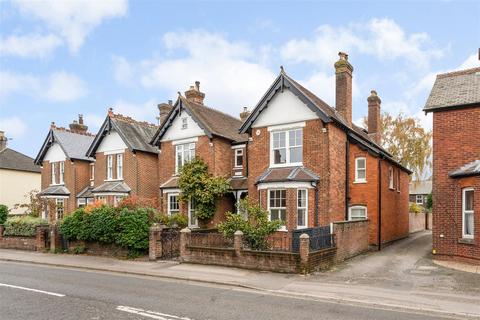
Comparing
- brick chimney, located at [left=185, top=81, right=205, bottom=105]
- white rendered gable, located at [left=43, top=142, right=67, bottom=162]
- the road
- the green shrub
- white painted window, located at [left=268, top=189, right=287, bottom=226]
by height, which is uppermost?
brick chimney, located at [left=185, top=81, right=205, bottom=105]

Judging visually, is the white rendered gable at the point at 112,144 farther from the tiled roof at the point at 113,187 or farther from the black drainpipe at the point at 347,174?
the black drainpipe at the point at 347,174

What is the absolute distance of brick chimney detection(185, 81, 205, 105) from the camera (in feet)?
93.5

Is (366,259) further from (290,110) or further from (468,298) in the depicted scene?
(290,110)

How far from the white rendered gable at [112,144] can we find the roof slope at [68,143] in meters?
3.10

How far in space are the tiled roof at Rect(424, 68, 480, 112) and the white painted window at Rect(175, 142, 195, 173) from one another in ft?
46.2

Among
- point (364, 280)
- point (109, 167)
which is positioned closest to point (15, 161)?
point (109, 167)

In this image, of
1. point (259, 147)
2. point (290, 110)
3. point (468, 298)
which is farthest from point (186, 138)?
point (468, 298)

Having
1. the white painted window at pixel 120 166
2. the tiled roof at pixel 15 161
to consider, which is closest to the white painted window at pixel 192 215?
the white painted window at pixel 120 166

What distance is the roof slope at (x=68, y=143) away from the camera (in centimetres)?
3247

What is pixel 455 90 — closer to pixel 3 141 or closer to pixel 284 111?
pixel 284 111

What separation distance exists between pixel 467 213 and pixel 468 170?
1810mm

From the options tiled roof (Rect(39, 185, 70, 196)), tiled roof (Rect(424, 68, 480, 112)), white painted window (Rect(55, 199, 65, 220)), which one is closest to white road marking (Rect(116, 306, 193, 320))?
tiled roof (Rect(424, 68, 480, 112))

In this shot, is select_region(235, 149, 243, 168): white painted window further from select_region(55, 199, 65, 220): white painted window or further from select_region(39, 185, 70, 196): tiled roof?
select_region(55, 199, 65, 220): white painted window

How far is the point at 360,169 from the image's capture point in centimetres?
2180
